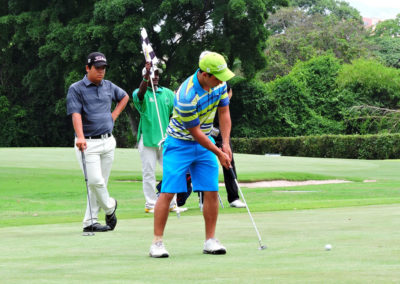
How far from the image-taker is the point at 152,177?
11930 mm

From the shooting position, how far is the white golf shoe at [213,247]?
20.5 feet

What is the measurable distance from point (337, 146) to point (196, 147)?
3265cm

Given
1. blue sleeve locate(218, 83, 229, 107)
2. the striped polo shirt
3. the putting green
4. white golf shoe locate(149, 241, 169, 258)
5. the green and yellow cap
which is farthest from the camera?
blue sleeve locate(218, 83, 229, 107)

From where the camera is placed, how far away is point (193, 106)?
6344 millimetres

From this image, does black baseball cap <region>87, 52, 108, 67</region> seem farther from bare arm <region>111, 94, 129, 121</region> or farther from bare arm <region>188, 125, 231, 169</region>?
bare arm <region>188, 125, 231, 169</region>

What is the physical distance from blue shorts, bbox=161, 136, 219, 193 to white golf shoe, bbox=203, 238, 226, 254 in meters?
0.53

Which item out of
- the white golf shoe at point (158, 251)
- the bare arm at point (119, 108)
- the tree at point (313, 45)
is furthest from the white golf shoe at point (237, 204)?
the tree at point (313, 45)

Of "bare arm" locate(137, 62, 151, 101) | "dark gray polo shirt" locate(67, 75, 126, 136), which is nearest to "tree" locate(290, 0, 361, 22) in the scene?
"bare arm" locate(137, 62, 151, 101)

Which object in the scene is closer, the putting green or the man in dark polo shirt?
the putting green

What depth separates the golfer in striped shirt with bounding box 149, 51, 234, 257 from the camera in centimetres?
638

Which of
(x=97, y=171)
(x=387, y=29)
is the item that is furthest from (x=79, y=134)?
(x=387, y=29)

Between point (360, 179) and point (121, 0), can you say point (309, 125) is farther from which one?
point (360, 179)

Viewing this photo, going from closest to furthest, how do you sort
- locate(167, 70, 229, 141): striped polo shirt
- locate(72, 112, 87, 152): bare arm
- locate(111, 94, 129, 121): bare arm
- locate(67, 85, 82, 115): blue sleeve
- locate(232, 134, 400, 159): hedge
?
locate(167, 70, 229, 141): striped polo shirt
locate(72, 112, 87, 152): bare arm
locate(67, 85, 82, 115): blue sleeve
locate(111, 94, 129, 121): bare arm
locate(232, 134, 400, 159): hedge

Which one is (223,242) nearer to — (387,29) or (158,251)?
(158,251)
